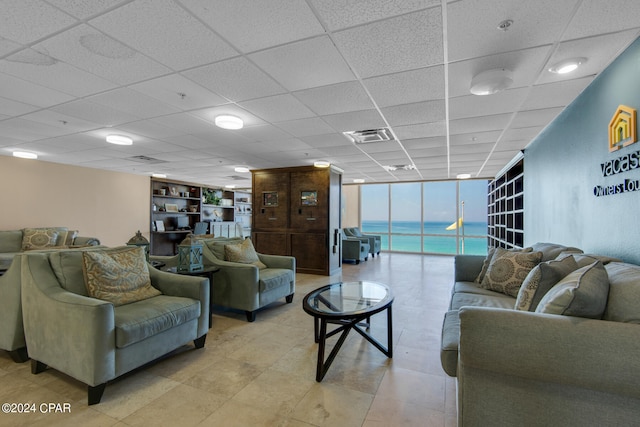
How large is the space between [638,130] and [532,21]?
3.25 feet

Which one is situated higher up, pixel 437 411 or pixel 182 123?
pixel 182 123

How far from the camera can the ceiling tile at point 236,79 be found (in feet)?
7.23

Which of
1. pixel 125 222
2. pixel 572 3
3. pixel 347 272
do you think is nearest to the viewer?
pixel 572 3

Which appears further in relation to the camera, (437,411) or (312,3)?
(437,411)

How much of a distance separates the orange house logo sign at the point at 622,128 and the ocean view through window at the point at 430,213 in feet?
22.2

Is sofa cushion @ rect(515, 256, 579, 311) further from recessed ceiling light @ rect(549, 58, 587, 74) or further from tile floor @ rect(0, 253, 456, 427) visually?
recessed ceiling light @ rect(549, 58, 587, 74)

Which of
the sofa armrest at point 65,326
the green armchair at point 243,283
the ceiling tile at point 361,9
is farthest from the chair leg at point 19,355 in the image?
the ceiling tile at point 361,9

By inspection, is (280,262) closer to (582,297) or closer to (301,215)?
(301,215)

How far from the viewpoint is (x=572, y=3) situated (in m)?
1.53

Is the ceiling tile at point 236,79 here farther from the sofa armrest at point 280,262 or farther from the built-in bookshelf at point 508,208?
the built-in bookshelf at point 508,208

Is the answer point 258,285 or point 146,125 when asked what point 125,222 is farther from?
point 258,285

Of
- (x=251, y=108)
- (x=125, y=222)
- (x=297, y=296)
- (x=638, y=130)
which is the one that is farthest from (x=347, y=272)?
(x=125, y=222)

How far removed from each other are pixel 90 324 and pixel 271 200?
193 inches

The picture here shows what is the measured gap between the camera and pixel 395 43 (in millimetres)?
1896
